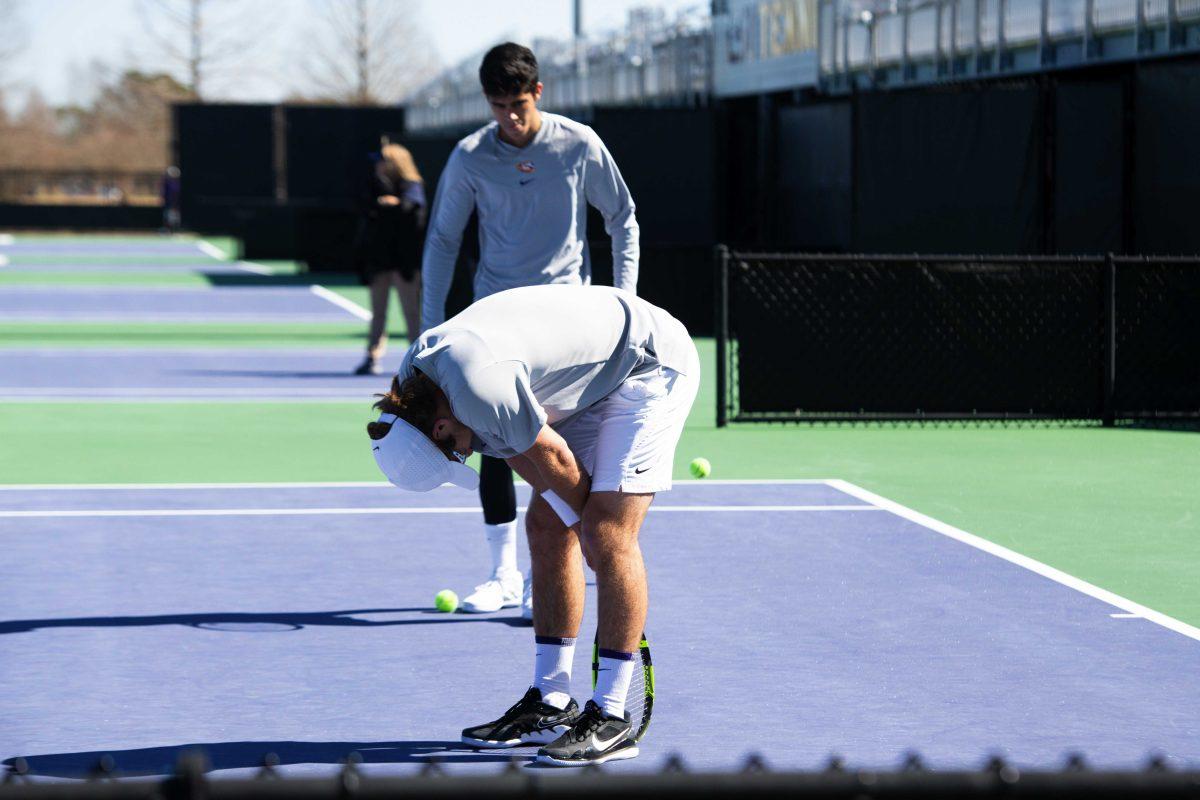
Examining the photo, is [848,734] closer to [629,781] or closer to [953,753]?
[953,753]

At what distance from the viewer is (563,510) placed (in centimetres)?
541

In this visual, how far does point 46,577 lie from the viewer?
8.29 m

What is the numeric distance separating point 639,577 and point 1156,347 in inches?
393

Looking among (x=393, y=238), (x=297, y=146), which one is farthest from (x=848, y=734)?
(x=297, y=146)

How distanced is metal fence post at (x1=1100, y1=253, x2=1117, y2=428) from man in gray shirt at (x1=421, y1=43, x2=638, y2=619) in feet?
25.3

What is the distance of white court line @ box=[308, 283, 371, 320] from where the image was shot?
26.8 meters

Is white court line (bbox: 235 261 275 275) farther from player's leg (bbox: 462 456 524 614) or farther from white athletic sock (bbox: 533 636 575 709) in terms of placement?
white athletic sock (bbox: 533 636 575 709)

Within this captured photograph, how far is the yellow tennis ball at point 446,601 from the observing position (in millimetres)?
7566

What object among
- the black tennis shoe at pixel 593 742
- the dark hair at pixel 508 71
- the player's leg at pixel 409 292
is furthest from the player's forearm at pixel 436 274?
the player's leg at pixel 409 292

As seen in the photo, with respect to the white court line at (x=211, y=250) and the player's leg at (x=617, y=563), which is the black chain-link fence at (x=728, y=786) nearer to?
the player's leg at (x=617, y=563)

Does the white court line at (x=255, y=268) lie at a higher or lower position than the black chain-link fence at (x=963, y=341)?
higher

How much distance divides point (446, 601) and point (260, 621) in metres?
0.69

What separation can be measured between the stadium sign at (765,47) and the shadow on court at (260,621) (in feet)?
67.8

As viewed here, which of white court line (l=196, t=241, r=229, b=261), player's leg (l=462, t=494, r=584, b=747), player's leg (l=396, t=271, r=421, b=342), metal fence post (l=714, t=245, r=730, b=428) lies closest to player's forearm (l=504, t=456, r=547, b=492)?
player's leg (l=462, t=494, r=584, b=747)
